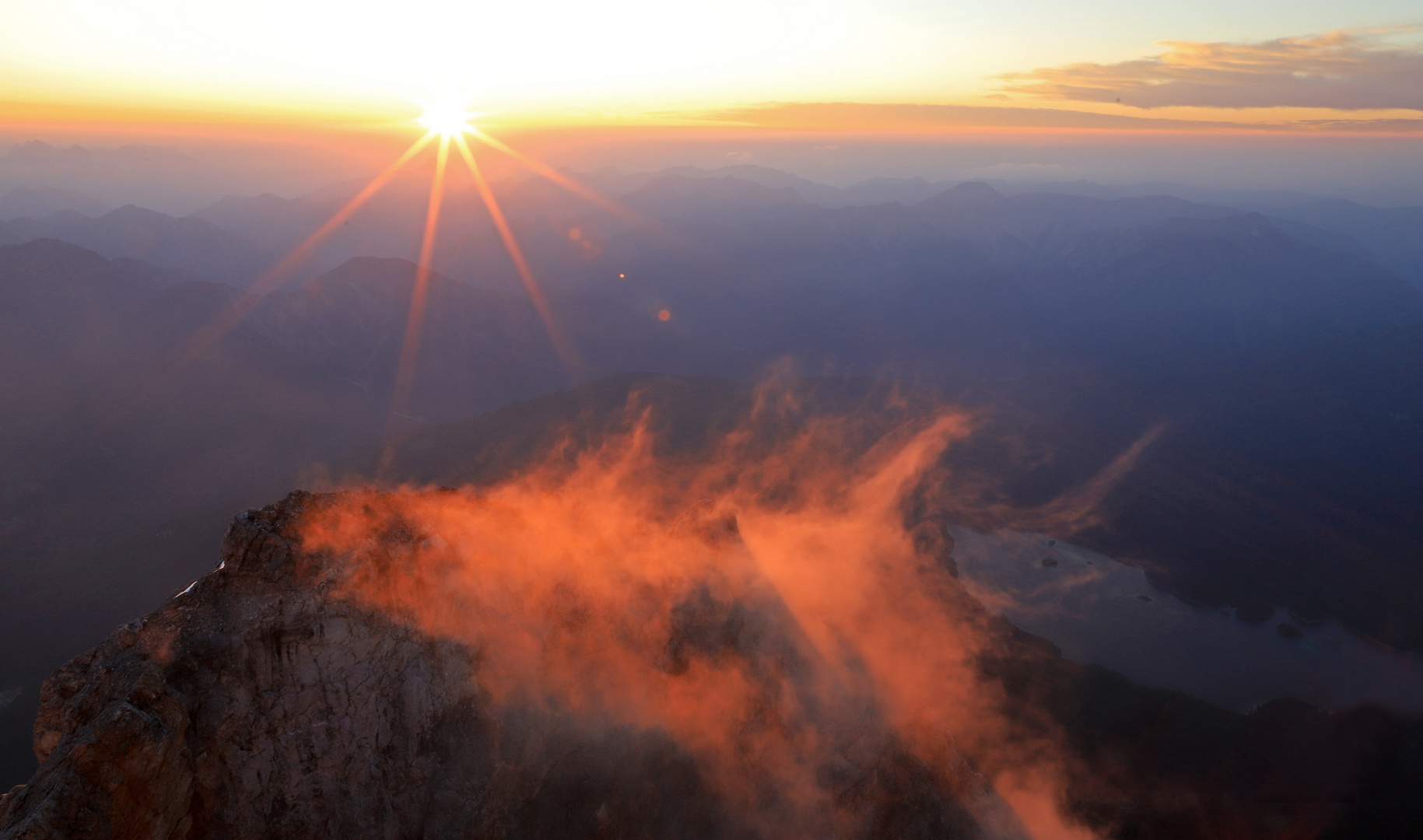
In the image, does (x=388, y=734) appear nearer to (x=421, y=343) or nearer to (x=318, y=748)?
(x=318, y=748)

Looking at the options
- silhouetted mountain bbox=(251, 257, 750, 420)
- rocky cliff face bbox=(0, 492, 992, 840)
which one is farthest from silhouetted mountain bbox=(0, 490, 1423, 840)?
silhouetted mountain bbox=(251, 257, 750, 420)

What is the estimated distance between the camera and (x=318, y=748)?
20438 mm

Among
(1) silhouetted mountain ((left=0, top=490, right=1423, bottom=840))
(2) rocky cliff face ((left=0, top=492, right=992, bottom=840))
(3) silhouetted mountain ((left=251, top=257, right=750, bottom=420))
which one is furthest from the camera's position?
(3) silhouetted mountain ((left=251, top=257, right=750, bottom=420))

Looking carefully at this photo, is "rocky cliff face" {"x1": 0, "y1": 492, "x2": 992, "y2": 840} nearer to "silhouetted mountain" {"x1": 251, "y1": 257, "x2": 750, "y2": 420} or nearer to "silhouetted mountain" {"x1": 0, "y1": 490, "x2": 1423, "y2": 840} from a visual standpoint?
"silhouetted mountain" {"x1": 0, "y1": 490, "x2": 1423, "y2": 840}

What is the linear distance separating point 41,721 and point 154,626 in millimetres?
3263

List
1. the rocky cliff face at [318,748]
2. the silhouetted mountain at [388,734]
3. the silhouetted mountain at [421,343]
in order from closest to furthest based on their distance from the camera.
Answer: the rocky cliff face at [318,748], the silhouetted mountain at [388,734], the silhouetted mountain at [421,343]

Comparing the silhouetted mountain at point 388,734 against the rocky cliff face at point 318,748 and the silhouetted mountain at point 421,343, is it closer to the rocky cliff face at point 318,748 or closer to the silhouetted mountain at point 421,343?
the rocky cliff face at point 318,748

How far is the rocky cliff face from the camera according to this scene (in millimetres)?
17109

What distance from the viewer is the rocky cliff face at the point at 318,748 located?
17.1 m

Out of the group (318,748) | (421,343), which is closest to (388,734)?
(318,748)

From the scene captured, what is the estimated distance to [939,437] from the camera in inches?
5404

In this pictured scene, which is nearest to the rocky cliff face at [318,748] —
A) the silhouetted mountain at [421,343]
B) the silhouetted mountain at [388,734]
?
the silhouetted mountain at [388,734]

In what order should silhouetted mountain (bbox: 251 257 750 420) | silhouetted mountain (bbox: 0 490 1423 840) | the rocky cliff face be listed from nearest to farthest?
the rocky cliff face, silhouetted mountain (bbox: 0 490 1423 840), silhouetted mountain (bbox: 251 257 750 420)

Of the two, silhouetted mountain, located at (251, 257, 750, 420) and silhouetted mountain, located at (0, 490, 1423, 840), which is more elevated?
silhouetted mountain, located at (0, 490, 1423, 840)
